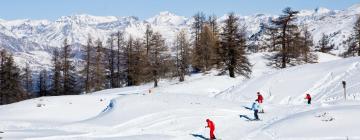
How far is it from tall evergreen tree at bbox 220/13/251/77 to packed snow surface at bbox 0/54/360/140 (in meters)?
2.31

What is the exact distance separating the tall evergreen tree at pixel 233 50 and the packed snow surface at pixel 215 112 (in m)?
2.31

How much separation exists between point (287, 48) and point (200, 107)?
29685 millimetres

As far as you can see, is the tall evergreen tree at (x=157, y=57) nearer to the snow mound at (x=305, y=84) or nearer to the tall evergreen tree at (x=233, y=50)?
the tall evergreen tree at (x=233, y=50)

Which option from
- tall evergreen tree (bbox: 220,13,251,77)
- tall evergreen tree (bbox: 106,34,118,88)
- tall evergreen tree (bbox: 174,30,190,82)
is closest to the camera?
tall evergreen tree (bbox: 220,13,251,77)

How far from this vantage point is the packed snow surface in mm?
29844

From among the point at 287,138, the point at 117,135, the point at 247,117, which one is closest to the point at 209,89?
the point at 247,117

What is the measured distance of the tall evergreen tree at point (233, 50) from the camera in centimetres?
6550

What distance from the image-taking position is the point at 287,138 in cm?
2798

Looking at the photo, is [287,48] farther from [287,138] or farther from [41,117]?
[287,138]

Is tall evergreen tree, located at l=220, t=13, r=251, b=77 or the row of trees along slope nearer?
tall evergreen tree, located at l=220, t=13, r=251, b=77

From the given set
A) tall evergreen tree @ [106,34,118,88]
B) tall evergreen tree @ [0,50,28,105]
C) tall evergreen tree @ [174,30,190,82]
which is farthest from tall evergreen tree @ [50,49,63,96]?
tall evergreen tree @ [174,30,190,82]

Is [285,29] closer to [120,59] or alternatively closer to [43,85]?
[120,59]

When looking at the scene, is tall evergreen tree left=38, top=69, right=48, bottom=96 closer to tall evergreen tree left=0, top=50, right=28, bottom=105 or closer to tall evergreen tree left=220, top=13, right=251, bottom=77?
tall evergreen tree left=0, top=50, right=28, bottom=105

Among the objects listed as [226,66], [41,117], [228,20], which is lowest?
[41,117]
